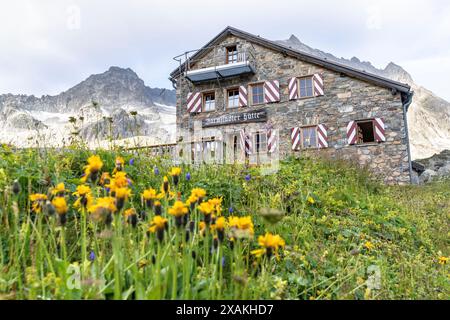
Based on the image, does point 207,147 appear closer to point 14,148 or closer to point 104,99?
point 14,148

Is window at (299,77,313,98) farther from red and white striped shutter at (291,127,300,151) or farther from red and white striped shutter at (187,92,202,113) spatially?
red and white striped shutter at (187,92,202,113)

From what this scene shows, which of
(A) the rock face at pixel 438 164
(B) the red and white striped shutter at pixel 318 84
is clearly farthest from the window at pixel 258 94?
(A) the rock face at pixel 438 164

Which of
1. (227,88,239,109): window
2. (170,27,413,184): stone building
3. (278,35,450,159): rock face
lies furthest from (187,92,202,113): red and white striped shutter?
(278,35,450,159): rock face

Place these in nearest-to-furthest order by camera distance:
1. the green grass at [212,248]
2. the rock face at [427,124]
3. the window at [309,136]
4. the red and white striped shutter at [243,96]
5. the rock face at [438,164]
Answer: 1. the green grass at [212,248]
2. the window at [309,136]
3. the red and white striped shutter at [243,96]
4. the rock face at [438,164]
5. the rock face at [427,124]

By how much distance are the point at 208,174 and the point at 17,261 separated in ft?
9.24

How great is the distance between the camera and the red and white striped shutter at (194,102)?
15867mm

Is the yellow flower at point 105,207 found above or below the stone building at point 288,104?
below

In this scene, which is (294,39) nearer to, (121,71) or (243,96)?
(121,71)

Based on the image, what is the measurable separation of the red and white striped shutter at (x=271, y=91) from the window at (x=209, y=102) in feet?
9.21

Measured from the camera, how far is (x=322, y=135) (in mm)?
13312

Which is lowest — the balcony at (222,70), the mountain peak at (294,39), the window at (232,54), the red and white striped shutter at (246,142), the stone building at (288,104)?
the red and white striped shutter at (246,142)

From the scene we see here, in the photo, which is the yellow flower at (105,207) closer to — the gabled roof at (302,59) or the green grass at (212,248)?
the green grass at (212,248)
